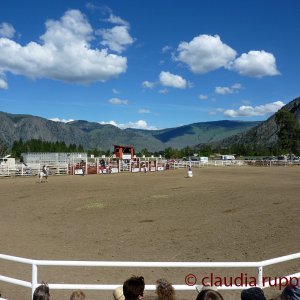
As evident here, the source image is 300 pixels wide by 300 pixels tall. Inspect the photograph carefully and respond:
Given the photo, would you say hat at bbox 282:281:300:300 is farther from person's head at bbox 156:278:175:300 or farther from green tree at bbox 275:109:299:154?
green tree at bbox 275:109:299:154

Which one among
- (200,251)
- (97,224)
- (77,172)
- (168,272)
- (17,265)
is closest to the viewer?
(168,272)

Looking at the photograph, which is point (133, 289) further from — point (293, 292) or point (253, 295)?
point (293, 292)

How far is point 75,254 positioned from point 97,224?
4.61m

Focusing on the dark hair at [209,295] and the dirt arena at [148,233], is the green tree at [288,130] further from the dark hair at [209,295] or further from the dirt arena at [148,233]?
the dark hair at [209,295]

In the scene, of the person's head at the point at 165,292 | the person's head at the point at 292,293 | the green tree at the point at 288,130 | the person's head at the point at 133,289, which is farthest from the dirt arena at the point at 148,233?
the green tree at the point at 288,130

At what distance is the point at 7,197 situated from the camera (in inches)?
1059

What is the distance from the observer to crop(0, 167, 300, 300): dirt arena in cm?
1027

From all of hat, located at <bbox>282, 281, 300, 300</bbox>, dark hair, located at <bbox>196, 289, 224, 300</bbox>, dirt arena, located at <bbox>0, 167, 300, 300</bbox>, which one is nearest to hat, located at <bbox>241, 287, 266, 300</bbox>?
dark hair, located at <bbox>196, 289, 224, 300</bbox>

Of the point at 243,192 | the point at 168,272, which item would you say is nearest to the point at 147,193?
the point at 243,192

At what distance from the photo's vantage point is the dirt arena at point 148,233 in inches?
404

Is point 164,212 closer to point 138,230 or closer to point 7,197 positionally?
point 138,230

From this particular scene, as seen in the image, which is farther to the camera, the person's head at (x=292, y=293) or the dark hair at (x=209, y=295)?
the person's head at (x=292, y=293)

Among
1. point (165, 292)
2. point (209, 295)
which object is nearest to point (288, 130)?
point (165, 292)

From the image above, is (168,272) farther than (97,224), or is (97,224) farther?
(97,224)
